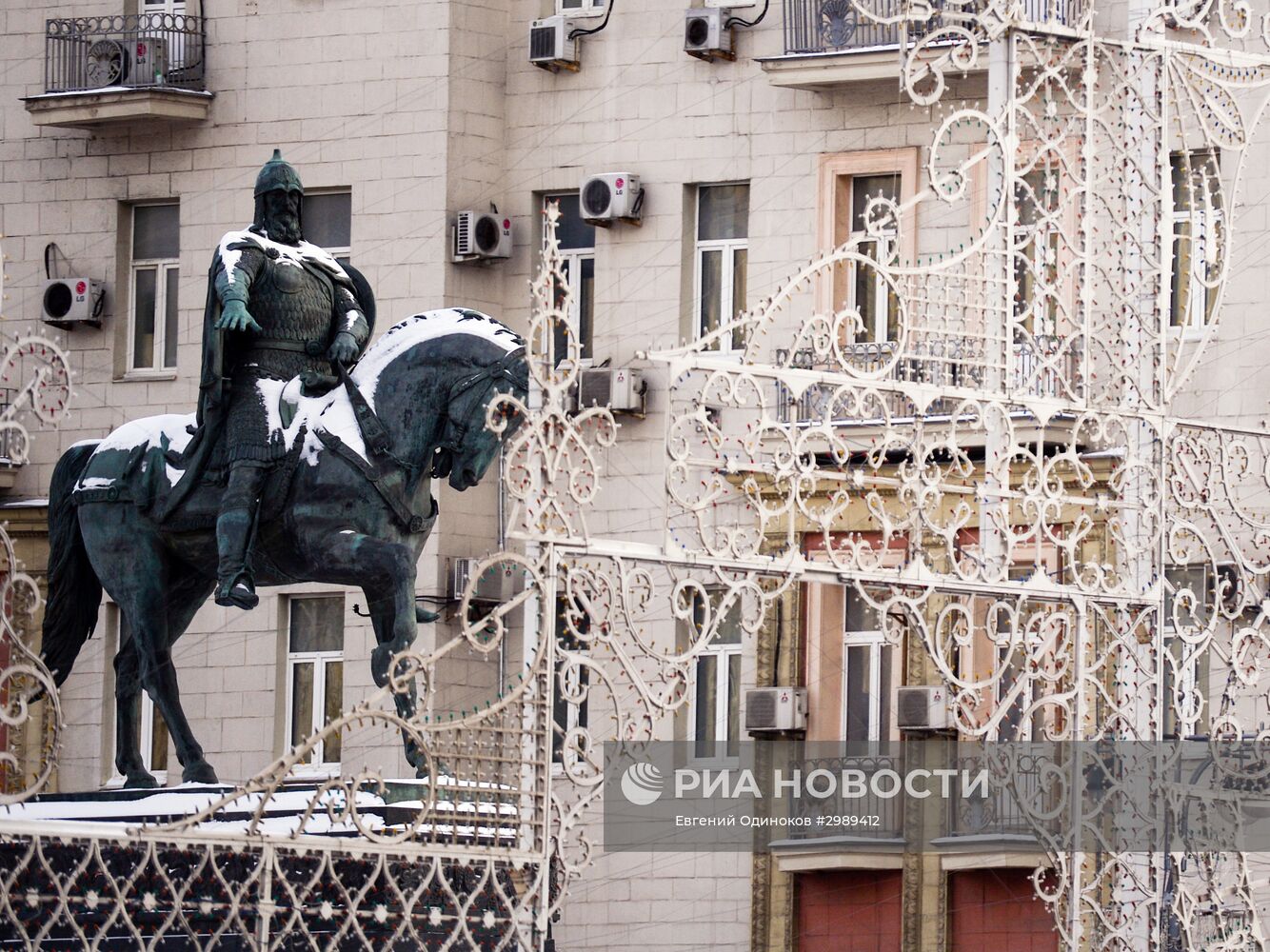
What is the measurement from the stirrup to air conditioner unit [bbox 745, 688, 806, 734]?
8981 millimetres

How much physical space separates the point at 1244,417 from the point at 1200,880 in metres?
8.57

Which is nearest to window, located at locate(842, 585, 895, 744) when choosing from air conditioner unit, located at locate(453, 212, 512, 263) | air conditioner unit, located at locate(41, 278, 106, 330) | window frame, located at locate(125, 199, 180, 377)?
air conditioner unit, located at locate(453, 212, 512, 263)

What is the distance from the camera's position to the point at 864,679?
26.7 m

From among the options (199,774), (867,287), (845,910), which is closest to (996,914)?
(845,910)

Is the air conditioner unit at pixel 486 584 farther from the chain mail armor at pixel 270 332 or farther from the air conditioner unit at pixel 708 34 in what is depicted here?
the chain mail armor at pixel 270 332

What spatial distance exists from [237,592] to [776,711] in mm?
9125

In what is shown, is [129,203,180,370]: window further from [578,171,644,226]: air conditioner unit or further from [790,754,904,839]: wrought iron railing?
[790,754,904,839]: wrought iron railing

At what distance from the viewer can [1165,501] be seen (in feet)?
53.4

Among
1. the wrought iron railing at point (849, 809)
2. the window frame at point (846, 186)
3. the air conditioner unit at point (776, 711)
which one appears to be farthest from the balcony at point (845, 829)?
the window frame at point (846, 186)

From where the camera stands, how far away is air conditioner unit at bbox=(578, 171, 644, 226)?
89.1 feet

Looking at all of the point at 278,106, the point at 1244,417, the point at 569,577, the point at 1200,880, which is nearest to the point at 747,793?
the point at 1244,417

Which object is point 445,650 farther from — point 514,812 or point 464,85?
point 464,85

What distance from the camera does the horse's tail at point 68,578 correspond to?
18.6 m

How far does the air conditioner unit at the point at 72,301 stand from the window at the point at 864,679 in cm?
582
